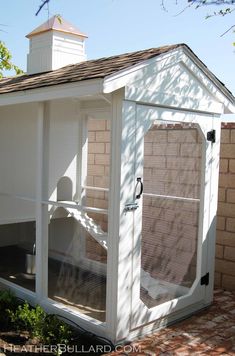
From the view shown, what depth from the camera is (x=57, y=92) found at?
3967 mm

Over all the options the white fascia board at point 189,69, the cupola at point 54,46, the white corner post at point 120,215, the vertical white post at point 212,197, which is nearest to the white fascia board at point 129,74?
the white fascia board at point 189,69

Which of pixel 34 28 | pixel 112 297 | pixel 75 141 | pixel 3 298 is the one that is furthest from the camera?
pixel 34 28

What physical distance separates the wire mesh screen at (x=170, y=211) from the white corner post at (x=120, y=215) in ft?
0.85

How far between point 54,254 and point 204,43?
332cm

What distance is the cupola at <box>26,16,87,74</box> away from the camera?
5629 mm

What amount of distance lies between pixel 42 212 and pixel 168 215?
134cm

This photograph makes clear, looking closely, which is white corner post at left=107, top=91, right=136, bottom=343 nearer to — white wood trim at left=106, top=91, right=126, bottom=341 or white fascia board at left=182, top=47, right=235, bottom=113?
white wood trim at left=106, top=91, right=126, bottom=341

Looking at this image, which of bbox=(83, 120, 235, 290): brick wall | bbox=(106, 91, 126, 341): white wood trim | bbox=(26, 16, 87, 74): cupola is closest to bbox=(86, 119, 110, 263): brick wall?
bbox=(83, 120, 235, 290): brick wall

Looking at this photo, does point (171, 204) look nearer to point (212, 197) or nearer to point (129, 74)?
point (212, 197)

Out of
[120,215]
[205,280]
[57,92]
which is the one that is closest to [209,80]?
[57,92]

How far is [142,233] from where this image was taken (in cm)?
395

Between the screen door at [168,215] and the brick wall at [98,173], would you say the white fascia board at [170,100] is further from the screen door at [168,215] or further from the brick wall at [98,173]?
the brick wall at [98,173]

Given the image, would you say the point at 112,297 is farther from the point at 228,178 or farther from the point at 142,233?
the point at 228,178

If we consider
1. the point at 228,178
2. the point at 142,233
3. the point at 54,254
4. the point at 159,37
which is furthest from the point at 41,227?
the point at 159,37
